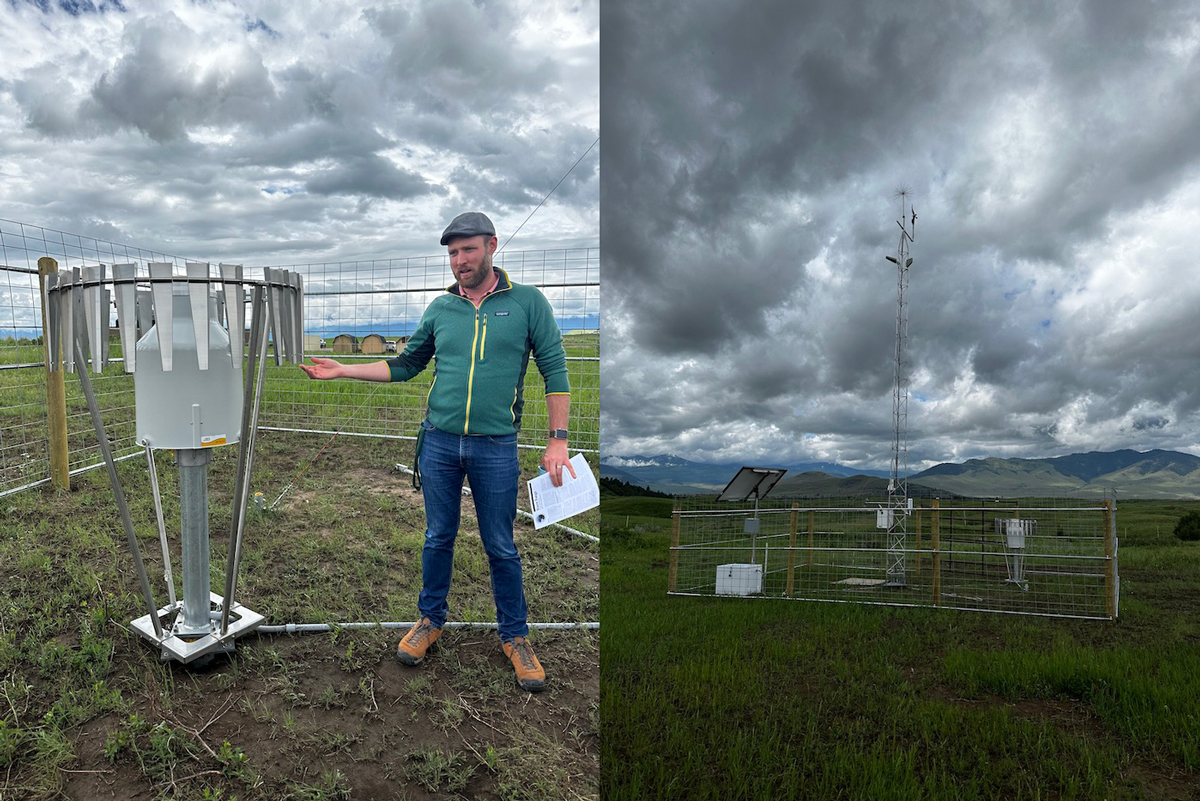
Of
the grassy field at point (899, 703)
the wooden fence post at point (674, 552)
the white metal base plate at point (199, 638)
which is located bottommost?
the grassy field at point (899, 703)

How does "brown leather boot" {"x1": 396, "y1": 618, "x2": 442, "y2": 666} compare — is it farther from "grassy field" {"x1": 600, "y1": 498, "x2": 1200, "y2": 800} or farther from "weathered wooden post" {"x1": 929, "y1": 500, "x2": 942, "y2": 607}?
"weathered wooden post" {"x1": 929, "y1": 500, "x2": 942, "y2": 607}

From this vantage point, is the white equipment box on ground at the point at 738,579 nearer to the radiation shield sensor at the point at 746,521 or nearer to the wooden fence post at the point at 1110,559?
the radiation shield sensor at the point at 746,521

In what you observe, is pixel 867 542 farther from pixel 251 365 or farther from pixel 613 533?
pixel 251 365

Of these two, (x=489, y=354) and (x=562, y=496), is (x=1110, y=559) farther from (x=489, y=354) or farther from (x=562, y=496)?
(x=489, y=354)

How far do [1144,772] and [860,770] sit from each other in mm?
1097

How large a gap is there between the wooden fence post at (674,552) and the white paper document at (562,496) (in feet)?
10.1

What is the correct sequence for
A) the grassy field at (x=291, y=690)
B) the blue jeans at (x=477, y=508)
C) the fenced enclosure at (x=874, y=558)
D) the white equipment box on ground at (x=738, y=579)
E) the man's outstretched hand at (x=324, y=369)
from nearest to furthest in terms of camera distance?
the grassy field at (x=291, y=690) < the man's outstretched hand at (x=324, y=369) < the blue jeans at (x=477, y=508) < the fenced enclosure at (x=874, y=558) < the white equipment box on ground at (x=738, y=579)

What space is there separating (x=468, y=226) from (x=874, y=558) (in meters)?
6.35

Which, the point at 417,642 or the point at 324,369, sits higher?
the point at 324,369

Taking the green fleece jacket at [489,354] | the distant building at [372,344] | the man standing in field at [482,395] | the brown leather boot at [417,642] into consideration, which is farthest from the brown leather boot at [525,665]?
the distant building at [372,344]

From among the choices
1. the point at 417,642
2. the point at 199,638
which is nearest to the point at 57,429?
the point at 199,638

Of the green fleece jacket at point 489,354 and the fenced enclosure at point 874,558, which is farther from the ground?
the green fleece jacket at point 489,354

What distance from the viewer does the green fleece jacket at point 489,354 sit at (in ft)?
7.38

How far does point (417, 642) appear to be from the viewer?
249 centimetres
